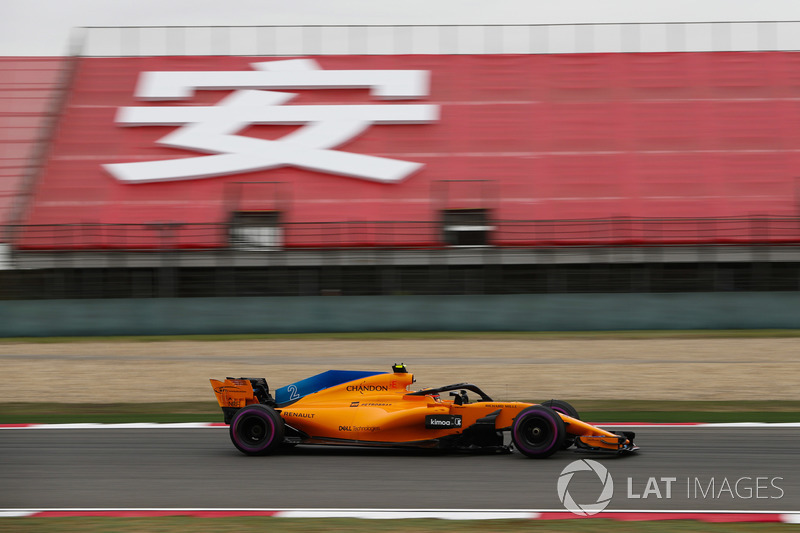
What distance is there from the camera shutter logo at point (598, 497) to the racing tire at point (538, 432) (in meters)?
0.22

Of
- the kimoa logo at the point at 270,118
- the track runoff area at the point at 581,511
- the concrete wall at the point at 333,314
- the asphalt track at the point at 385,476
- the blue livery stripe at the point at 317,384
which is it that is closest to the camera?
the track runoff area at the point at 581,511

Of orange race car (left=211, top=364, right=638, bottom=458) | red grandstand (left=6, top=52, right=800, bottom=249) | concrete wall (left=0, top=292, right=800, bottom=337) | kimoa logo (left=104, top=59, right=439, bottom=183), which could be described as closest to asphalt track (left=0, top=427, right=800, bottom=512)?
orange race car (left=211, top=364, right=638, bottom=458)

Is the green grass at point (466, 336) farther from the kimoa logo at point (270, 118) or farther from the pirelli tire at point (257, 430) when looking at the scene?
the pirelli tire at point (257, 430)

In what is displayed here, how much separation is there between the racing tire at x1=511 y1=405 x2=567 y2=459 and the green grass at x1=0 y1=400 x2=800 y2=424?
8.92ft

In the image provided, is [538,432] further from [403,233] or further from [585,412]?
[403,233]

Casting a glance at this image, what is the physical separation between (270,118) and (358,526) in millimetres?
23400

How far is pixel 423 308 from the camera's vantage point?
21797 mm

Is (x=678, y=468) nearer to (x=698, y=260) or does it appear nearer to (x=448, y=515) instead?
(x=448, y=515)

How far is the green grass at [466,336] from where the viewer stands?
20.1 meters

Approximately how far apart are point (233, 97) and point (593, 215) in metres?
12.0

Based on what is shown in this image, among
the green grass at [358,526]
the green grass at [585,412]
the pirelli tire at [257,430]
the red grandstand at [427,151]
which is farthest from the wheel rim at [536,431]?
the red grandstand at [427,151]

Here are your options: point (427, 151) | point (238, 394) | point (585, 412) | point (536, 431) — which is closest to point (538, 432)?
point (536, 431)

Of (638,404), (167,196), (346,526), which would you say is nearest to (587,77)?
(167,196)

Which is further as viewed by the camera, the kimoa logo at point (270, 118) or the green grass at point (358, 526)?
the kimoa logo at point (270, 118)
